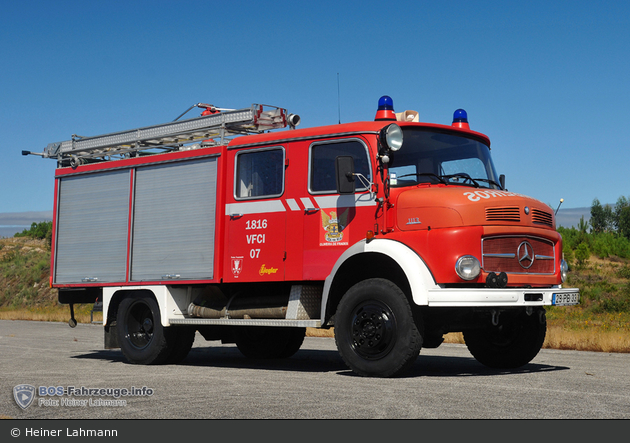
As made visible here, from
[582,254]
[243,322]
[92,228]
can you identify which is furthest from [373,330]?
[582,254]

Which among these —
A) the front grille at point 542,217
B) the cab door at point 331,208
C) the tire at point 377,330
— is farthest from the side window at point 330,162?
the front grille at point 542,217

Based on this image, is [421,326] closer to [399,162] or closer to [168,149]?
[399,162]

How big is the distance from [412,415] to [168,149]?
725cm

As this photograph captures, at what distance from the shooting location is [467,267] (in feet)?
26.2

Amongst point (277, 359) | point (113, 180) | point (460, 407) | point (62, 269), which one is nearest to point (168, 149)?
point (113, 180)

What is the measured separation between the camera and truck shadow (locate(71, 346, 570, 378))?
9.27m

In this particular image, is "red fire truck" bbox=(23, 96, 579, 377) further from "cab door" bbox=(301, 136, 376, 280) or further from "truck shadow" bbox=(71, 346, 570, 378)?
"truck shadow" bbox=(71, 346, 570, 378)

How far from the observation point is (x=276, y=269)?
9.68 meters

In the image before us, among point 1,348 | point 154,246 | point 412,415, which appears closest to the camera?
point 412,415

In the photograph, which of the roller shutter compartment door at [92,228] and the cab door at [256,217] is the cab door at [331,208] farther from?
the roller shutter compartment door at [92,228]

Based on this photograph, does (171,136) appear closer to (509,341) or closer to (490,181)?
(490,181)

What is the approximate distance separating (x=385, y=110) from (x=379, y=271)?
210 centimetres

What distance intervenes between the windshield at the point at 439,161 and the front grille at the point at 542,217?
852 mm

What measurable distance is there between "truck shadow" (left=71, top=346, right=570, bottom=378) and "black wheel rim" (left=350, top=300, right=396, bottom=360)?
0.48 m
